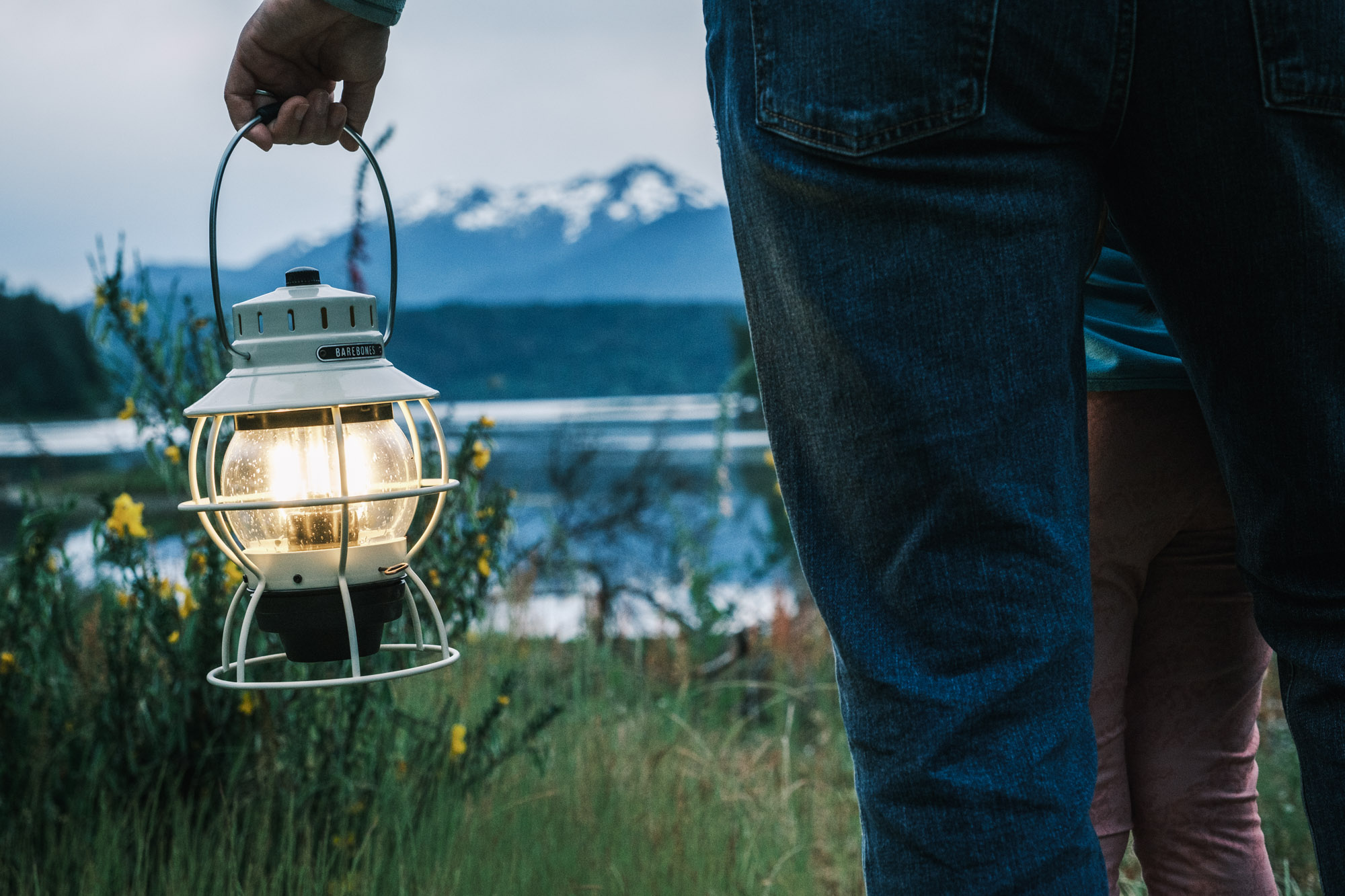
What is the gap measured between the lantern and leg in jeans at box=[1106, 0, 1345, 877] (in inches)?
24.3

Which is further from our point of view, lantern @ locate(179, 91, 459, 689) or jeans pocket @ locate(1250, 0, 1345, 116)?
lantern @ locate(179, 91, 459, 689)

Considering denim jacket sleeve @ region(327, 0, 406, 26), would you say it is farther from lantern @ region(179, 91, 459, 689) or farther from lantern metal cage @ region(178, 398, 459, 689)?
lantern metal cage @ region(178, 398, 459, 689)

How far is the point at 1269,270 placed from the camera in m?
0.69

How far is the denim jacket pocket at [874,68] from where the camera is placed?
66 centimetres

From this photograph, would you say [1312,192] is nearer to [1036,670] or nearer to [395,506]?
[1036,670]

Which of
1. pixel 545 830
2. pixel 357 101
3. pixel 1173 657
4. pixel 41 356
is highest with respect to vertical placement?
pixel 41 356

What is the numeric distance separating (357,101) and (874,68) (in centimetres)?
63

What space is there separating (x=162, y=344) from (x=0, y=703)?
2.34 ft

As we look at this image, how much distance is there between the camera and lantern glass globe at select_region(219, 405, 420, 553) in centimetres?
98

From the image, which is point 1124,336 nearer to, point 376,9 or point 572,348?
point 376,9

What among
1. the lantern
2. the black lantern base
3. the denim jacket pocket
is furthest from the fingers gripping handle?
the denim jacket pocket

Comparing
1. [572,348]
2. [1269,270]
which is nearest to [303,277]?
[1269,270]

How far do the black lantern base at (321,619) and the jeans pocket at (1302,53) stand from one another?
85cm

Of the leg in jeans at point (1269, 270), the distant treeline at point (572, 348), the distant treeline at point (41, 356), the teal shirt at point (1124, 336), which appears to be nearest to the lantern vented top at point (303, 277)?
the leg in jeans at point (1269, 270)
